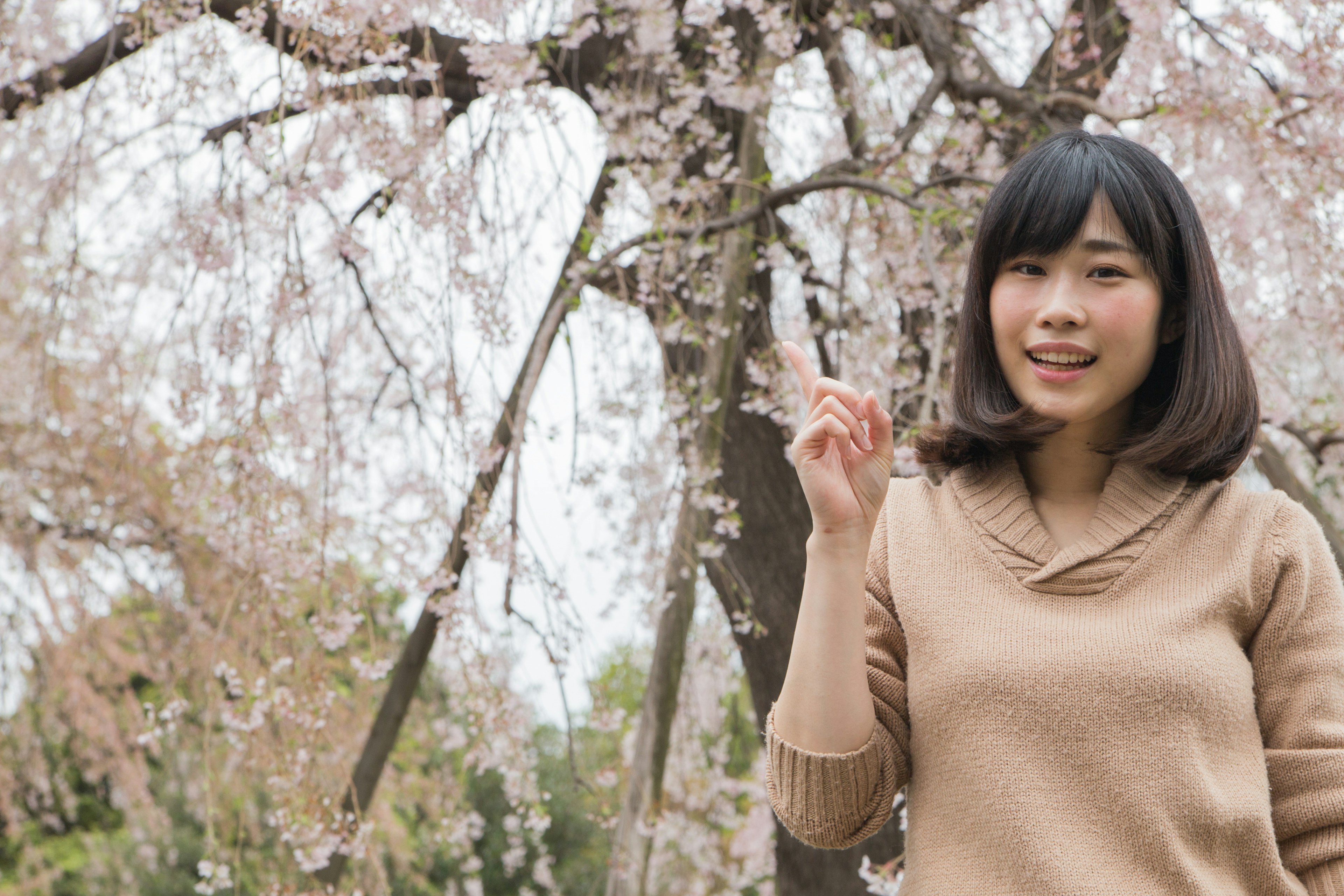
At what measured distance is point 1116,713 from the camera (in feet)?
3.35

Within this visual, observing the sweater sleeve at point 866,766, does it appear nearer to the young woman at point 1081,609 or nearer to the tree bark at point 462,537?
the young woman at point 1081,609

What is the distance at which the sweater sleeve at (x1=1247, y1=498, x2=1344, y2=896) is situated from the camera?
1026mm

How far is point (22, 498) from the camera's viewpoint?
4395 mm

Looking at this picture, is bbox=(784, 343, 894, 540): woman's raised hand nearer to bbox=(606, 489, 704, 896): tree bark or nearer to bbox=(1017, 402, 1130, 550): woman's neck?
bbox=(1017, 402, 1130, 550): woman's neck

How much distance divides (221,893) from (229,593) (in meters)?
4.23

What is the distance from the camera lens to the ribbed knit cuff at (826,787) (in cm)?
108

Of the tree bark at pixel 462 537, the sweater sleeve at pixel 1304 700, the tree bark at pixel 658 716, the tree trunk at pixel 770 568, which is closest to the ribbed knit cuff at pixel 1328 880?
the sweater sleeve at pixel 1304 700

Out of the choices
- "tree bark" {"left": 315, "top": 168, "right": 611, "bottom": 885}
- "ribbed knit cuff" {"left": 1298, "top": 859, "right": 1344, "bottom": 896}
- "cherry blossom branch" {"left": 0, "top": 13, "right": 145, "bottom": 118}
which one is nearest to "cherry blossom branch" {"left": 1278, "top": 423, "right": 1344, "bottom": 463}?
"tree bark" {"left": 315, "top": 168, "right": 611, "bottom": 885}

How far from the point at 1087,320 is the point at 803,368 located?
10.8 inches

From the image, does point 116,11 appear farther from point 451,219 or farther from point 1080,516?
point 1080,516

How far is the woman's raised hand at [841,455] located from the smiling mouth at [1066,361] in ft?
0.54

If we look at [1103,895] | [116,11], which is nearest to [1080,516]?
[1103,895]

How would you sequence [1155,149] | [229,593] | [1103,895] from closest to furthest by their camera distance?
[1103,895], [1155,149], [229,593]

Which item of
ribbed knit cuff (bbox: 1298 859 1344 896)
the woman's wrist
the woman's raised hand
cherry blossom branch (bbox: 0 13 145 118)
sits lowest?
ribbed knit cuff (bbox: 1298 859 1344 896)
